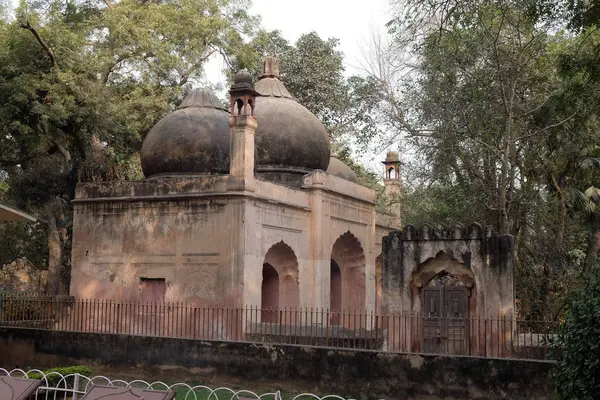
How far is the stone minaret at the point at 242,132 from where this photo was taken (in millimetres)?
16234

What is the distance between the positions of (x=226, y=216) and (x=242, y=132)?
1.90 meters

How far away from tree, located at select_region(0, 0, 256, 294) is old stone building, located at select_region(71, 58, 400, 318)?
2860 millimetres

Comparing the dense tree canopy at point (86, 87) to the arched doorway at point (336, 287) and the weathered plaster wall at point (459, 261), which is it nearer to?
the arched doorway at point (336, 287)

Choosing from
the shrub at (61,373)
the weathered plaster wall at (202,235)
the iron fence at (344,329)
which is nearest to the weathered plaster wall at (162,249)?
the weathered plaster wall at (202,235)

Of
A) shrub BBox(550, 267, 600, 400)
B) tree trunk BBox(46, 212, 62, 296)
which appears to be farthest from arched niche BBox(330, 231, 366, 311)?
shrub BBox(550, 267, 600, 400)

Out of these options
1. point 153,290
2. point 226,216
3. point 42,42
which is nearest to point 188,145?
point 226,216

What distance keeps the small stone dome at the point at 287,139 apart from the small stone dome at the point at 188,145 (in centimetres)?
145

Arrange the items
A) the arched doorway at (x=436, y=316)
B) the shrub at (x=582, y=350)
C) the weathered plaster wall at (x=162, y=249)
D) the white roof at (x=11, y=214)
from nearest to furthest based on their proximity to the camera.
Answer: the shrub at (x=582, y=350) < the white roof at (x=11, y=214) < the arched doorway at (x=436, y=316) < the weathered plaster wall at (x=162, y=249)

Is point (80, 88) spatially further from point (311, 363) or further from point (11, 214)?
point (311, 363)

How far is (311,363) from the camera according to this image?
11.5m

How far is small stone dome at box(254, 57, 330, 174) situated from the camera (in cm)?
1975

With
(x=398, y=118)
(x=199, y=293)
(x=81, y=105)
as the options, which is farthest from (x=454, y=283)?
(x=81, y=105)

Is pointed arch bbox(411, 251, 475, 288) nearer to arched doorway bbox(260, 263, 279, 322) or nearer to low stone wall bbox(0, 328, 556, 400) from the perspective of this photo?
low stone wall bbox(0, 328, 556, 400)

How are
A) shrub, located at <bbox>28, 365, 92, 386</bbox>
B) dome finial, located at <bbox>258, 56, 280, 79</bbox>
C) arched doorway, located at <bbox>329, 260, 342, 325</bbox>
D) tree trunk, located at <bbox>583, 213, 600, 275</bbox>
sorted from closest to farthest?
shrub, located at <bbox>28, 365, 92, 386</bbox>
tree trunk, located at <bbox>583, 213, 600, 275</bbox>
arched doorway, located at <bbox>329, 260, 342, 325</bbox>
dome finial, located at <bbox>258, 56, 280, 79</bbox>
